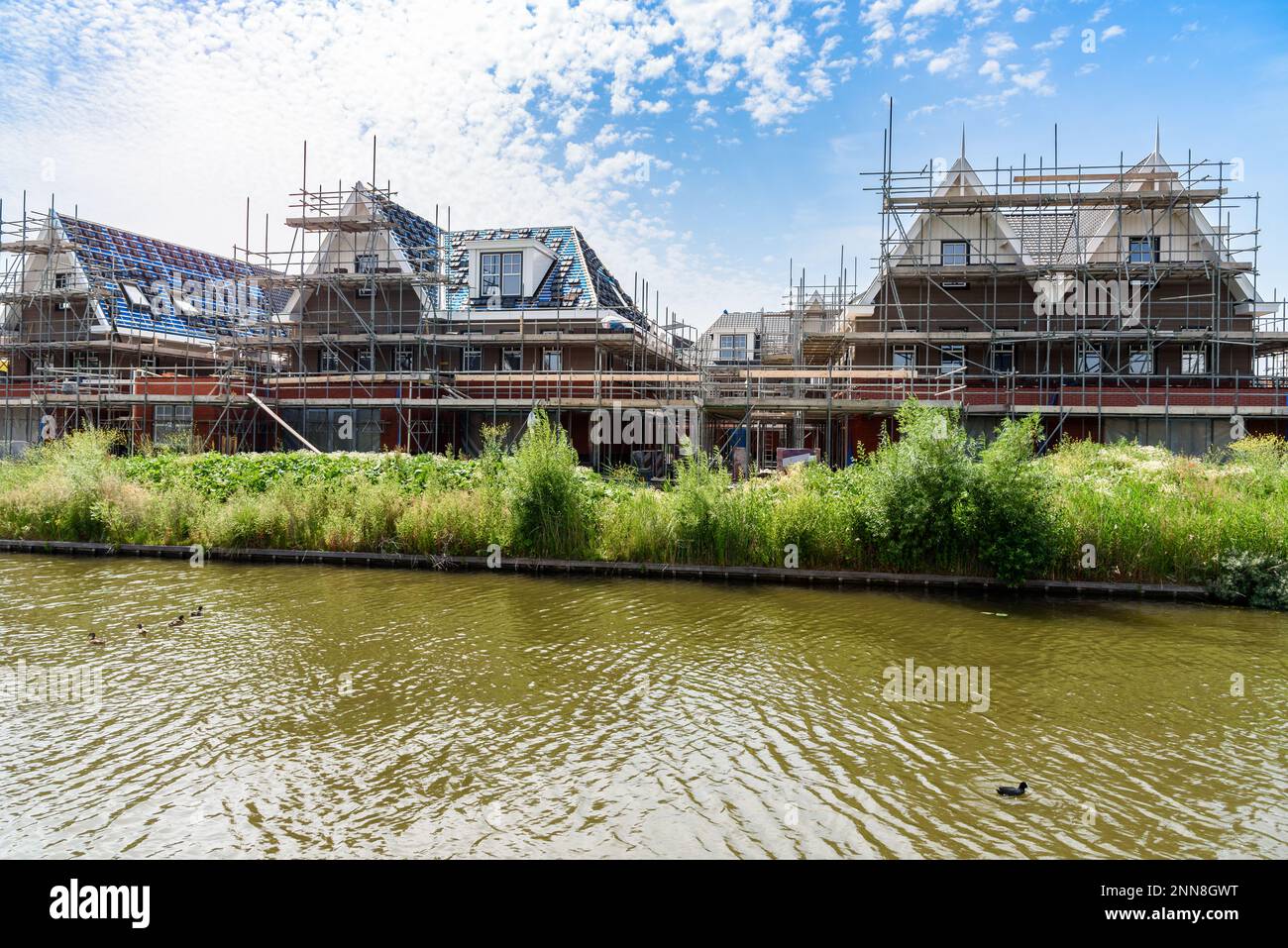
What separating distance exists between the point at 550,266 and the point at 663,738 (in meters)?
31.3

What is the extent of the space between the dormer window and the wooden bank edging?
65.8 ft

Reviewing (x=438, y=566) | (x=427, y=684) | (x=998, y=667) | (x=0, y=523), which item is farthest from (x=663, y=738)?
(x=0, y=523)

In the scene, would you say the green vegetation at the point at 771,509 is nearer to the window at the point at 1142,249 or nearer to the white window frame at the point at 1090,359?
the white window frame at the point at 1090,359

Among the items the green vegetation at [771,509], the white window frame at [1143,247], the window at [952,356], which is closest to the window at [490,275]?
the green vegetation at [771,509]

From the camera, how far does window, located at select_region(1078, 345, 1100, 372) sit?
32.8 m

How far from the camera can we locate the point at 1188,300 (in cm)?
3322

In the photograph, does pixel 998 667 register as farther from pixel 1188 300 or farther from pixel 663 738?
pixel 1188 300

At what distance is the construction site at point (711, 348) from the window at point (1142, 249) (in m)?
0.15

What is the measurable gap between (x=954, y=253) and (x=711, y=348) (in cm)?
1123

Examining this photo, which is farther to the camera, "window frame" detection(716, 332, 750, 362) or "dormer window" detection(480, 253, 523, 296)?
"window frame" detection(716, 332, 750, 362)

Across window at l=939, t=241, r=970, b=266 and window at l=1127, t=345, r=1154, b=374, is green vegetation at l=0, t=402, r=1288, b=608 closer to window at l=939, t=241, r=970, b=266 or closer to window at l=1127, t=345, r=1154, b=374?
window at l=1127, t=345, r=1154, b=374

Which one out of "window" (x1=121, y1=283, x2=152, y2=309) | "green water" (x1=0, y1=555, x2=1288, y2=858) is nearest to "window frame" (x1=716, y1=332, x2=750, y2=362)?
"window" (x1=121, y1=283, x2=152, y2=309)

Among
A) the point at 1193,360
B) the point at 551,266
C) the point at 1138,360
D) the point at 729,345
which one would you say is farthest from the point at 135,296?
the point at 1193,360
